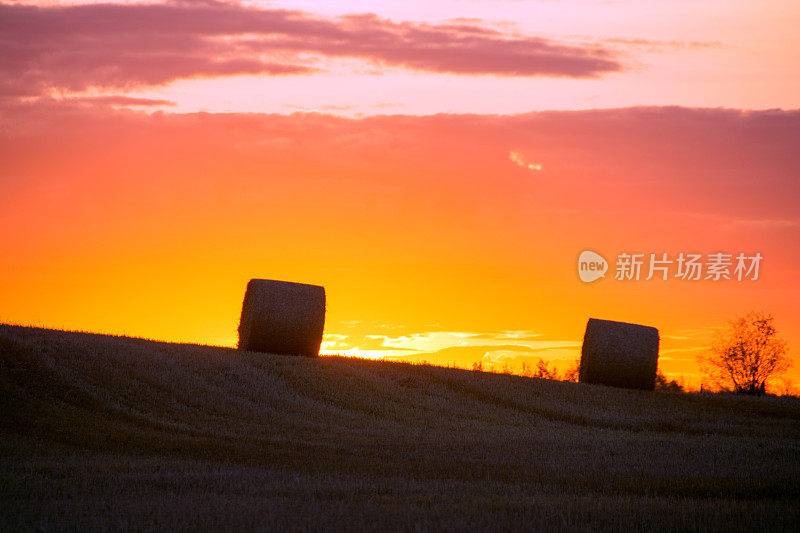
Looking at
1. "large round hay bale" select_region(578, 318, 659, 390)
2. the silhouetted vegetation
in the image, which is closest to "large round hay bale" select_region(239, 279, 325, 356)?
the silhouetted vegetation

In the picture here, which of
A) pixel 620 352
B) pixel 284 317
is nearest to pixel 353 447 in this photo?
pixel 284 317

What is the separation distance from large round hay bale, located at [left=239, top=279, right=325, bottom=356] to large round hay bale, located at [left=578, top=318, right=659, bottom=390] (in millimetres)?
10067

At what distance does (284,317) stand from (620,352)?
480 inches

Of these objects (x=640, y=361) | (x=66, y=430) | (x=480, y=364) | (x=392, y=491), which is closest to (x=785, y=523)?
(x=392, y=491)

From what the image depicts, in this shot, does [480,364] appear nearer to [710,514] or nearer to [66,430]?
[66,430]

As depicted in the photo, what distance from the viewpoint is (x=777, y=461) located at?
62.8ft

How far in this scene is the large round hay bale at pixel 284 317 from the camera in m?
30.3

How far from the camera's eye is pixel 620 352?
35.2m

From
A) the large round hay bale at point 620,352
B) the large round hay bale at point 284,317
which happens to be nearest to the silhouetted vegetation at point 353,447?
the large round hay bale at point 284,317

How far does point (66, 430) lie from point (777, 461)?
13668 millimetres

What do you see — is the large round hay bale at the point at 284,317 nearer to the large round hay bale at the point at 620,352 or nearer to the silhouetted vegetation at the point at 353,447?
the silhouetted vegetation at the point at 353,447

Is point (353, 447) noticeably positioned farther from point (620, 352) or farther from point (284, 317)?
point (620, 352)

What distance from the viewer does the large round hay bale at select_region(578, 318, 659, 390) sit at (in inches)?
1385

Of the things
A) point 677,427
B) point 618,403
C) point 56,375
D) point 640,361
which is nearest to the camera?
point 56,375
